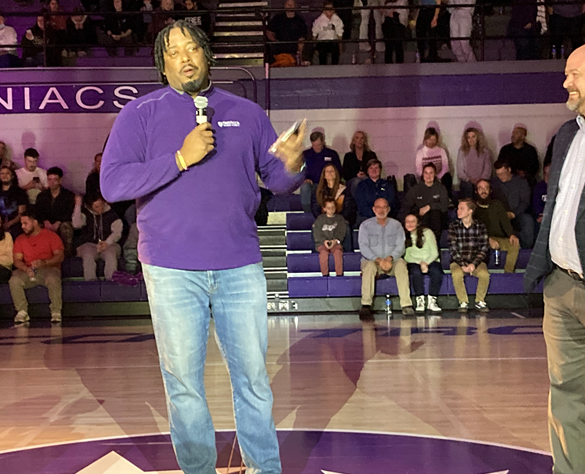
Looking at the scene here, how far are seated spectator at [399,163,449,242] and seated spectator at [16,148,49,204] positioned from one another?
223 inches

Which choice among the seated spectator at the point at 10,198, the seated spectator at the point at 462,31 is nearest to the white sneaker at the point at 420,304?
the seated spectator at the point at 462,31

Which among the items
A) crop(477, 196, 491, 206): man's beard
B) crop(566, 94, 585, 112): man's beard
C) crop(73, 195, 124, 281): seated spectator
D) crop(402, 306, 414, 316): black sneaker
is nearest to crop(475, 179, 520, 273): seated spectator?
crop(477, 196, 491, 206): man's beard

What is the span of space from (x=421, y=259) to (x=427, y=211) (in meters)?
0.90

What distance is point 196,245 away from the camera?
10.2 feet

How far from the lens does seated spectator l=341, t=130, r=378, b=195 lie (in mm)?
12523

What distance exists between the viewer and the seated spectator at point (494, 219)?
36.0 feet

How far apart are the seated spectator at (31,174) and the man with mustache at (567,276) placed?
1022 cm

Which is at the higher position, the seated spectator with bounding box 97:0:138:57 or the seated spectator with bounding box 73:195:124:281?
the seated spectator with bounding box 97:0:138:57

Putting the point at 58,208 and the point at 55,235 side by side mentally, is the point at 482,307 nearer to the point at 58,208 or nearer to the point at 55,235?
the point at 55,235

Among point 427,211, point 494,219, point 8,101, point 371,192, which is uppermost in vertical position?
point 8,101

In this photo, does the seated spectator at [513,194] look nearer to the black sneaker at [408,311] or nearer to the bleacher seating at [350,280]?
the bleacher seating at [350,280]

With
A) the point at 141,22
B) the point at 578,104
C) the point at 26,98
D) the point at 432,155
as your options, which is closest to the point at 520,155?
the point at 432,155

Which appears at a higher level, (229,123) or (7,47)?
(7,47)

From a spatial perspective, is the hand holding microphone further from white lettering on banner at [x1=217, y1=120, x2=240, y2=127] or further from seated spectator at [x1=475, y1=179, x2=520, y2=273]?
seated spectator at [x1=475, y1=179, x2=520, y2=273]
